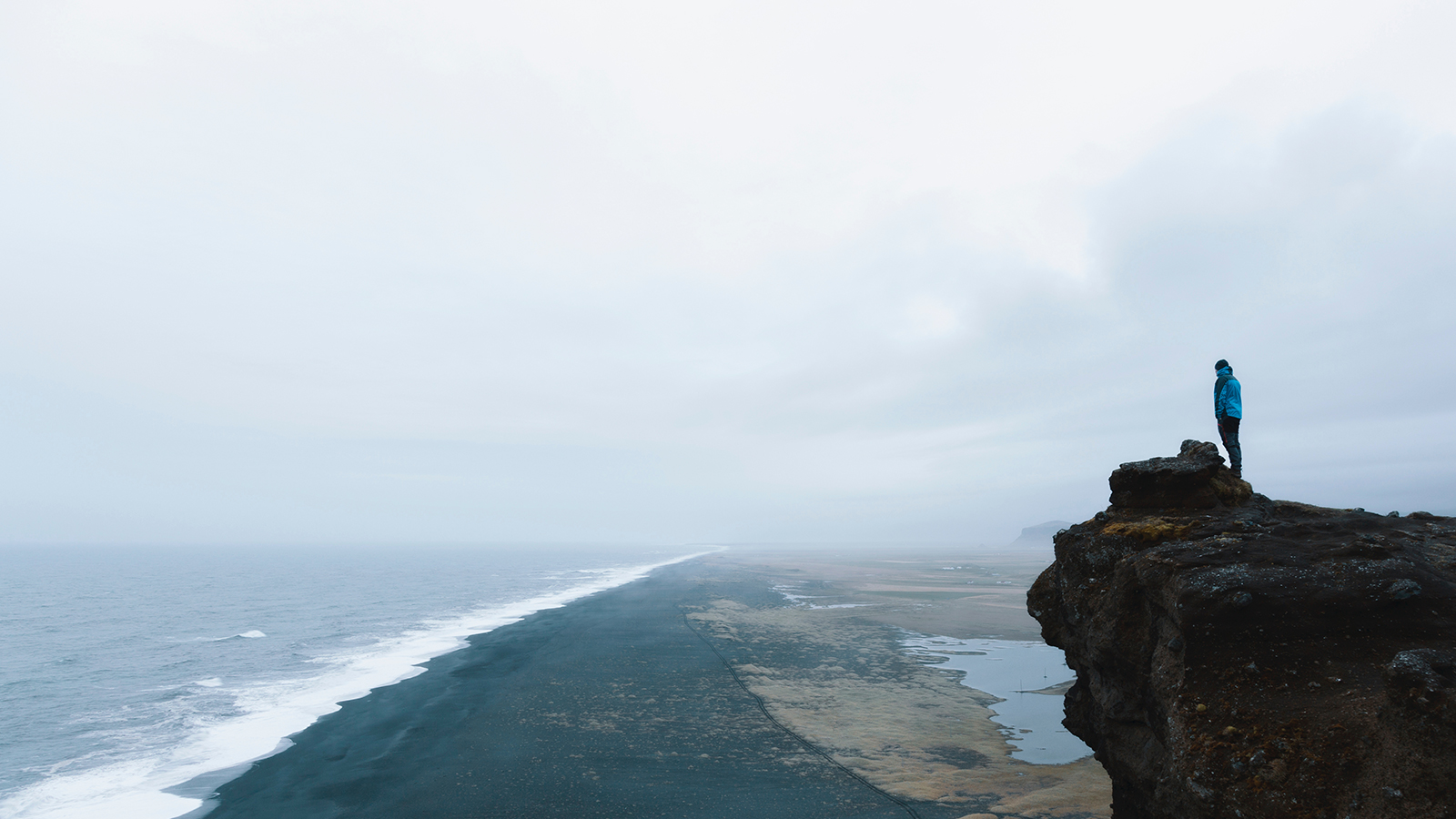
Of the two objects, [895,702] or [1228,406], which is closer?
[1228,406]

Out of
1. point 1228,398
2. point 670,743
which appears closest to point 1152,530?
point 1228,398

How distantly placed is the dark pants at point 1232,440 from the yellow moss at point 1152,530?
3.96 meters

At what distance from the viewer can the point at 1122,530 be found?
12086 millimetres

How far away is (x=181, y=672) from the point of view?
111ft

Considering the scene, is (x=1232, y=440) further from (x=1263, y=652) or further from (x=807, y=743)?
(x=807, y=743)

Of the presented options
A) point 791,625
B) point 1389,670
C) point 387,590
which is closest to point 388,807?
point 1389,670

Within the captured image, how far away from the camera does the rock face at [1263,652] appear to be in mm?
6941

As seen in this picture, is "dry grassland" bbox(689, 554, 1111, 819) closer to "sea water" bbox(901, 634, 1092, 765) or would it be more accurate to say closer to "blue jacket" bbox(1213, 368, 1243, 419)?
"sea water" bbox(901, 634, 1092, 765)

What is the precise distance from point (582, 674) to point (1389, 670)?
27965mm

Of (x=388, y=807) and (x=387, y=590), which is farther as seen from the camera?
(x=387, y=590)

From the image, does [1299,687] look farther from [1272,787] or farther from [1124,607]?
[1124,607]

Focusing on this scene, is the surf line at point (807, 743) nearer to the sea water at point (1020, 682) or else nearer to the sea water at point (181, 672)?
the sea water at point (1020, 682)

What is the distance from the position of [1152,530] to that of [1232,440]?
464 centimetres

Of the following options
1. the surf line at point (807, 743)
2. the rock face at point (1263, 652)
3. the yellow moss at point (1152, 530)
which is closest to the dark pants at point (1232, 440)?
the rock face at point (1263, 652)
